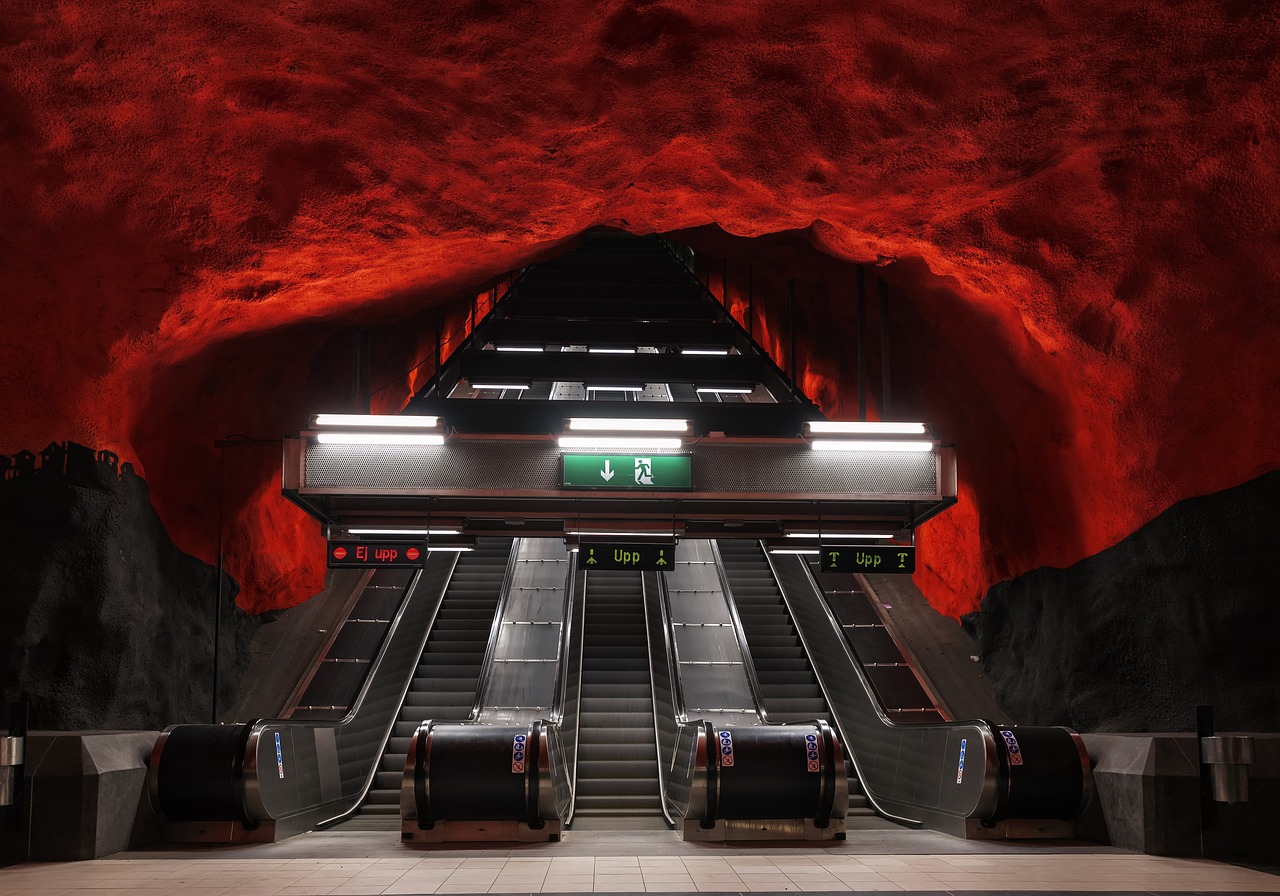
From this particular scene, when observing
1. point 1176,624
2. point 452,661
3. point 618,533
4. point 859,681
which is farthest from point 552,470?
point 1176,624

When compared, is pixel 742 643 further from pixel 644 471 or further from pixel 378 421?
pixel 378 421

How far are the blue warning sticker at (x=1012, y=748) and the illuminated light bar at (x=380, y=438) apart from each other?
231 inches

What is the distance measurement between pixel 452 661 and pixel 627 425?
195 inches

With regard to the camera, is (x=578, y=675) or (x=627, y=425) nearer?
(x=627, y=425)

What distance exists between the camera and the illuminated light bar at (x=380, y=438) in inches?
401

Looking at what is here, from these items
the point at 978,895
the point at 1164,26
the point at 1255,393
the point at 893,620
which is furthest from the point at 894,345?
the point at 978,895

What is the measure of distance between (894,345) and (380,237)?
7497mm

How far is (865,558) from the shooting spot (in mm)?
10680

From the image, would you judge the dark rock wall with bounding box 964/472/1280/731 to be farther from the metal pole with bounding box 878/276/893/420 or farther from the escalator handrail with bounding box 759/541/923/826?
the metal pole with bounding box 878/276/893/420

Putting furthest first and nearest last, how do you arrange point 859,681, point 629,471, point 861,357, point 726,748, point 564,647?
1. point 564,647
2. point 859,681
3. point 861,357
4. point 629,471
5. point 726,748

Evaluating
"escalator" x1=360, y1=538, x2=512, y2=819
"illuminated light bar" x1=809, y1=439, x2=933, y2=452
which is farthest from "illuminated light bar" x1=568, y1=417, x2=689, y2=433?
"escalator" x1=360, y1=538, x2=512, y2=819

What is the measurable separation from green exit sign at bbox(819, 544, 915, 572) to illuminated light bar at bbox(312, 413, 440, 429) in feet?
13.9

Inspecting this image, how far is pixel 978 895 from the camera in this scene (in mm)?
6059

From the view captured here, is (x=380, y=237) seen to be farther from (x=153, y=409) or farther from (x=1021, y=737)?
(x=1021, y=737)
